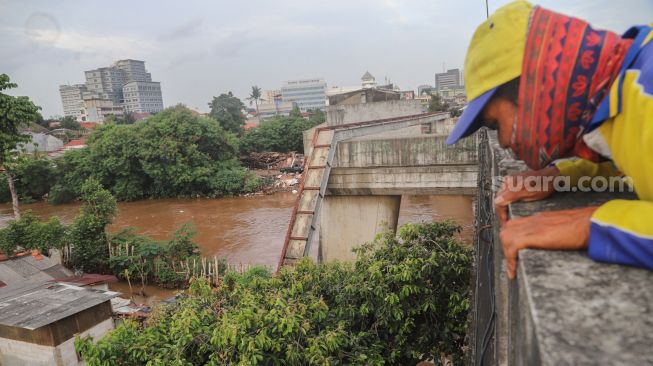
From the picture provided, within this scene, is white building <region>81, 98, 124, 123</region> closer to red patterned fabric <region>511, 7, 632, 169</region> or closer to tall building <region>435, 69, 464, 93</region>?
red patterned fabric <region>511, 7, 632, 169</region>

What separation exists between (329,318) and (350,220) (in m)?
5.15

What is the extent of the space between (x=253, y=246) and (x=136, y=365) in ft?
39.2

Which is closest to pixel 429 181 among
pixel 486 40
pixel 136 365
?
pixel 136 365

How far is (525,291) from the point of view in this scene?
2.95 feet

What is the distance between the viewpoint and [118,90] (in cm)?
11275

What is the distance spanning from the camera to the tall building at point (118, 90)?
105 metres

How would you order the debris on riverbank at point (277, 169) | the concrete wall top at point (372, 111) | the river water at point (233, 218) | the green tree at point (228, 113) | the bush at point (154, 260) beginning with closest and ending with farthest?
the bush at point (154, 260)
the river water at point (233, 218)
the concrete wall top at point (372, 111)
the debris on riverbank at point (277, 169)
the green tree at point (228, 113)

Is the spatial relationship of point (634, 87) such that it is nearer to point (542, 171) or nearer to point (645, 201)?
point (645, 201)

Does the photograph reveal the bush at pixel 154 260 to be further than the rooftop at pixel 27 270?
Yes

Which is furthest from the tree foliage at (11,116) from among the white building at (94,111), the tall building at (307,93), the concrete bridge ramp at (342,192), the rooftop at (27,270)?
the tall building at (307,93)

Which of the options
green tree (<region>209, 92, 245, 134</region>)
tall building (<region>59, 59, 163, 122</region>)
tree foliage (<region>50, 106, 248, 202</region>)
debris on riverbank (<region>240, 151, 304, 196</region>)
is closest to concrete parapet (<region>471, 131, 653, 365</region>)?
debris on riverbank (<region>240, 151, 304, 196</region>)

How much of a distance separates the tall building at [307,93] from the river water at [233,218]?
294 feet

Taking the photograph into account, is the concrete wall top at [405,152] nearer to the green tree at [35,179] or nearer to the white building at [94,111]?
the green tree at [35,179]

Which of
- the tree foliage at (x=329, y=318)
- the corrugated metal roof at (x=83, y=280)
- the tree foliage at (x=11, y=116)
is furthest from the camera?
the tree foliage at (x=11, y=116)
